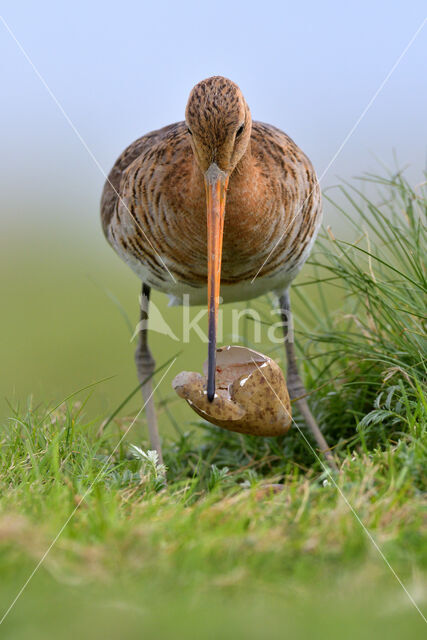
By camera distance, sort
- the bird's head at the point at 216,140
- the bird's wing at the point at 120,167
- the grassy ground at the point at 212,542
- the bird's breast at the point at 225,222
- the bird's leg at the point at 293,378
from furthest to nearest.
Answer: the bird's wing at the point at 120,167 < the bird's leg at the point at 293,378 < the bird's breast at the point at 225,222 < the bird's head at the point at 216,140 < the grassy ground at the point at 212,542

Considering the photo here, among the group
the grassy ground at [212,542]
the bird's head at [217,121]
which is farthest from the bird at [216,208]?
the grassy ground at [212,542]

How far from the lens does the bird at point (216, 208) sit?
3.62 metres

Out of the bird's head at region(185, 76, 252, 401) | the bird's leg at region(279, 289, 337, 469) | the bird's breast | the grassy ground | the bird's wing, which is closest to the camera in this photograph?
the grassy ground

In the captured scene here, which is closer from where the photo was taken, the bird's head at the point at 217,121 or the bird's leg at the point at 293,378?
the bird's head at the point at 217,121

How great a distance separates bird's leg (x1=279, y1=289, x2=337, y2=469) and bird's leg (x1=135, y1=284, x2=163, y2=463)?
81cm

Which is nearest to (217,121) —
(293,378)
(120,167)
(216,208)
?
(216,208)

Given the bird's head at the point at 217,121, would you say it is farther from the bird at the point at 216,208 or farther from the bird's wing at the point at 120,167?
the bird's wing at the point at 120,167

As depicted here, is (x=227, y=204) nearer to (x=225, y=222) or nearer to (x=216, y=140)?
(x=225, y=222)

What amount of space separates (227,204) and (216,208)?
0.74 feet

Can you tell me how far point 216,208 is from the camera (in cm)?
367

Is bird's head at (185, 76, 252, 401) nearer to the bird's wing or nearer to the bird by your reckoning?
the bird

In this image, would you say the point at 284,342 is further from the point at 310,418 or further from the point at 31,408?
the point at 31,408

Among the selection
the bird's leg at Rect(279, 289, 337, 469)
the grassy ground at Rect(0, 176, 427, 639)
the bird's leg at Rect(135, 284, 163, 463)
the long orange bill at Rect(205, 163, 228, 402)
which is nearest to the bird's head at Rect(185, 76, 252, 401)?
the long orange bill at Rect(205, 163, 228, 402)

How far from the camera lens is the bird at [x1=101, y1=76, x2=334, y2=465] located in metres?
3.62
